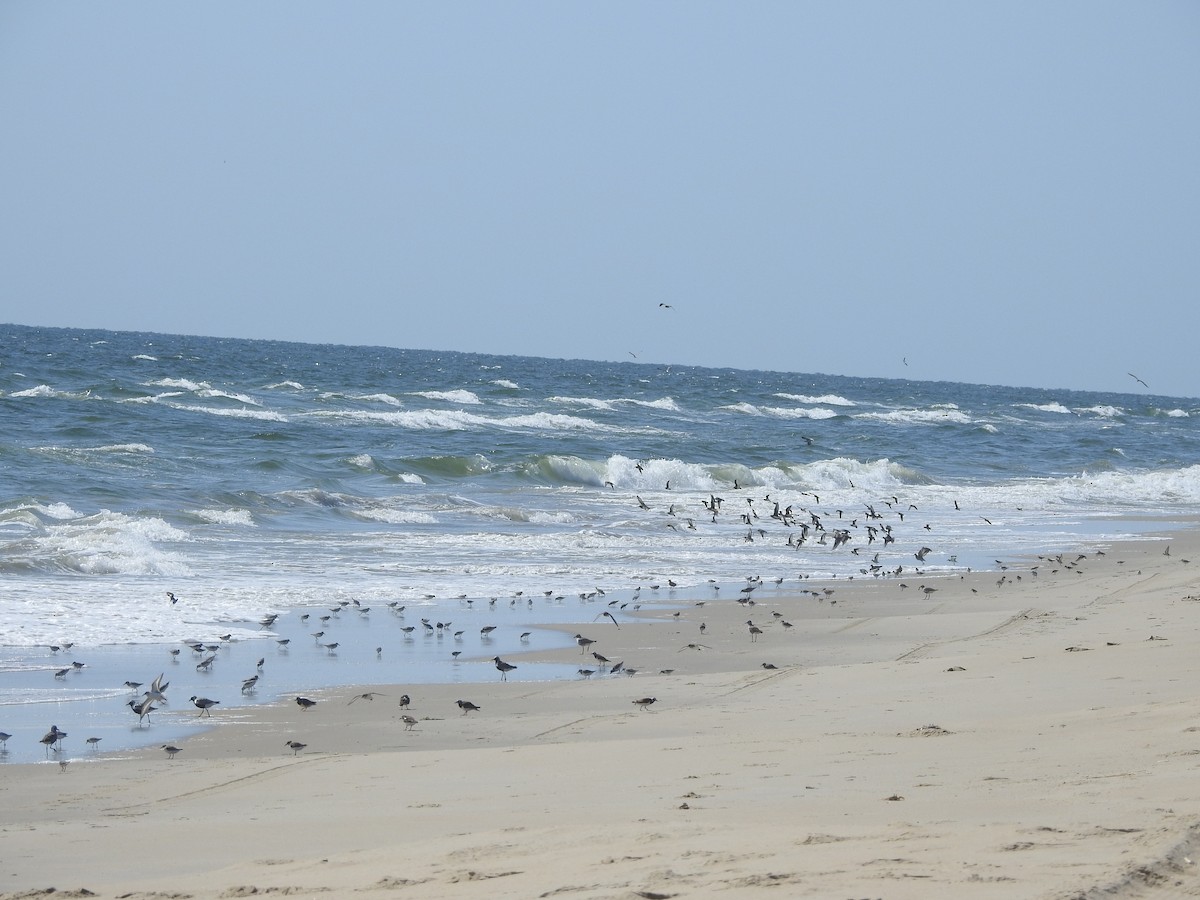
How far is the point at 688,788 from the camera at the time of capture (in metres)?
5.29

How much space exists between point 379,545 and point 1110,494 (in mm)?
19095

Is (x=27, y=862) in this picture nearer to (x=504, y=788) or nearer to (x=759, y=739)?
(x=504, y=788)

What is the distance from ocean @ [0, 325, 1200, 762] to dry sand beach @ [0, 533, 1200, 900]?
99 centimetres

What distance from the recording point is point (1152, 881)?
3.47 m

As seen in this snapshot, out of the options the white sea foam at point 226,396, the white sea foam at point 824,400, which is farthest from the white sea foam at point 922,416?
the white sea foam at point 226,396

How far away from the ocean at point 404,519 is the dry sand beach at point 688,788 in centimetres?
99

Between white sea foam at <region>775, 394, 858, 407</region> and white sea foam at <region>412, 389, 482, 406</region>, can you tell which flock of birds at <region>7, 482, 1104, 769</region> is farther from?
white sea foam at <region>775, 394, 858, 407</region>

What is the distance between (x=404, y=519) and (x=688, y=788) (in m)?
14.2

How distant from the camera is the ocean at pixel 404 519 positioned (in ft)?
31.4

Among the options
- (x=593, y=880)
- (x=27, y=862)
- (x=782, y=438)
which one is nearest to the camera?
(x=593, y=880)

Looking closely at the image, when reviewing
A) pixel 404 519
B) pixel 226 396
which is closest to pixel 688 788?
pixel 404 519

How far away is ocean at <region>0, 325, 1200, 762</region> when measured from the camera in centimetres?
957

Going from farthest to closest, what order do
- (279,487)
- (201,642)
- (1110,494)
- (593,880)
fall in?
(1110,494) < (279,487) < (201,642) < (593,880)

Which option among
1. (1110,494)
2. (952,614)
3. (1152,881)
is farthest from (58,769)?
(1110,494)
